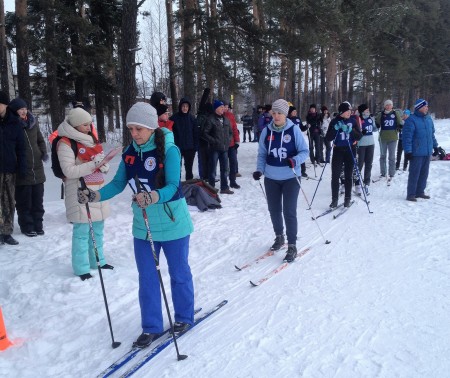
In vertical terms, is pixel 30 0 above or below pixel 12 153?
above

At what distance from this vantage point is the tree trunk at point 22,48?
13594 mm

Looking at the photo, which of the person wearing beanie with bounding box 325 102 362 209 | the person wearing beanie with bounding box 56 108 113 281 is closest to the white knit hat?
the person wearing beanie with bounding box 56 108 113 281

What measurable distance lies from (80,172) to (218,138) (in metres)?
4.84

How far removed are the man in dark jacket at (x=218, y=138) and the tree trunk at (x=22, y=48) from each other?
8264 millimetres

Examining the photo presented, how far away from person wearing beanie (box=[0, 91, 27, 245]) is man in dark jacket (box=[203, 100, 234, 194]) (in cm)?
414

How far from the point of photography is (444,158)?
1225 centimetres

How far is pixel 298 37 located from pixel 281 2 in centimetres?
136

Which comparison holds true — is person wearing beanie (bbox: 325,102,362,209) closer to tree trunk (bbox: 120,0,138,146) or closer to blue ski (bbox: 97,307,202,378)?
tree trunk (bbox: 120,0,138,146)

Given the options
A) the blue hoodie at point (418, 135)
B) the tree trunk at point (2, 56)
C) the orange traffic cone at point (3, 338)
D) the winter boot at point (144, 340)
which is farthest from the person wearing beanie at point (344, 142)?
the tree trunk at point (2, 56)

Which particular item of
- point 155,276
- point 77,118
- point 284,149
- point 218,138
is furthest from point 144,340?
point 218,138

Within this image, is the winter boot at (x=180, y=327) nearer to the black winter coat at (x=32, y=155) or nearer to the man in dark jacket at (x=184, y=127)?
the black winter coat at (x=32, y=155)

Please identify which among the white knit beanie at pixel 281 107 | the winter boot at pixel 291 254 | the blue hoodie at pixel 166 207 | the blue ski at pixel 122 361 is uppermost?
the white knit beanie at pixel 281 107

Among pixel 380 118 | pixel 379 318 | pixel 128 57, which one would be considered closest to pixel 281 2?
pixel 380 118

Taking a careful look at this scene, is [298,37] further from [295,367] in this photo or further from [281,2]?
[295,367]
